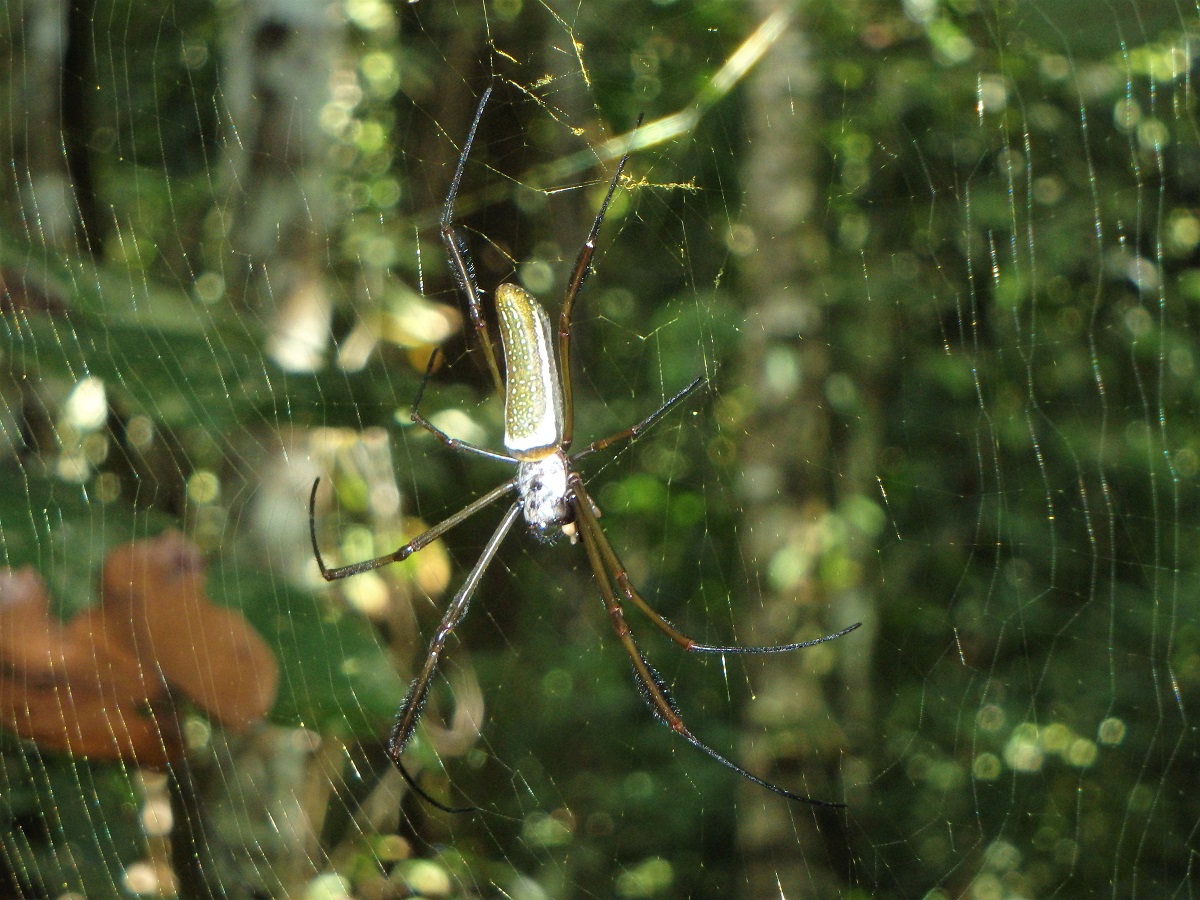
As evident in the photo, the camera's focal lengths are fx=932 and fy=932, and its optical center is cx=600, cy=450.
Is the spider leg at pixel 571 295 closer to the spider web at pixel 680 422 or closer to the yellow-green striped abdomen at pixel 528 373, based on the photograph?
the yellow-green striped abdomen at pixel 528 373

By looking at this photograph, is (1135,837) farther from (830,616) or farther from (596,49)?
(596,49)

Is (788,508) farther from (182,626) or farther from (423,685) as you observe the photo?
(182,626)

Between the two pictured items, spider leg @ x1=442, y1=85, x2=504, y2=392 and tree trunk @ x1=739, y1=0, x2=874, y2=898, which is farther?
tree trunk @ x1=739, y1=0, x2=874, y2=898

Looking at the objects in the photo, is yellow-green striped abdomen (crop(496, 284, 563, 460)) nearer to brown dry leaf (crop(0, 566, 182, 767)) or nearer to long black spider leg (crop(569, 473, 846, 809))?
long black spider leg (crop(569, 473, 846, 809))

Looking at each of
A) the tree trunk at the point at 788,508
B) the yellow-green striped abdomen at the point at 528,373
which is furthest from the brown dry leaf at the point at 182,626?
the tree trunk at the point at 788,508

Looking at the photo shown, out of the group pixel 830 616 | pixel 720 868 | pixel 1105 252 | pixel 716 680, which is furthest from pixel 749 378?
pixel 720 868

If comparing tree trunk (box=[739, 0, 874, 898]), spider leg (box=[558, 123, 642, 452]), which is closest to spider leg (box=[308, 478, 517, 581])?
spider leg (box=[558, 123, 642, 452])

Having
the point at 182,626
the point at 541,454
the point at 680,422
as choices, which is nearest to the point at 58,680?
the point at 182,626
